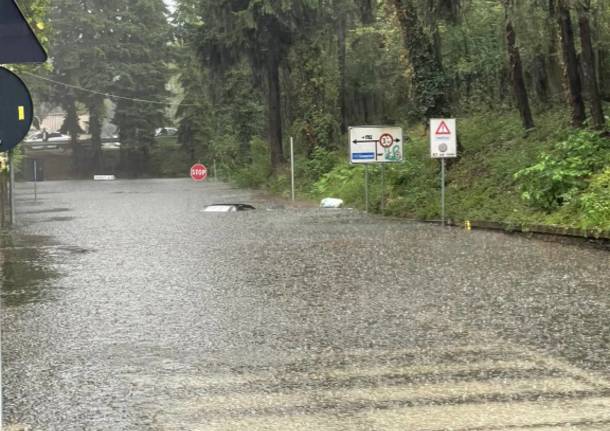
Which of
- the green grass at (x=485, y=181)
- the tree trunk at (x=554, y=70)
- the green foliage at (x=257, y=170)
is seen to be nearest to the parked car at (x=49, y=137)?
the green foliage at (x=257, y=170)

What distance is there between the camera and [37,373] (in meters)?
6.23

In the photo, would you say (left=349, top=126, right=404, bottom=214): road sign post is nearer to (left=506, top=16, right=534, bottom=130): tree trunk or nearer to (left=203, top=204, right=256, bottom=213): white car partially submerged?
(left=506, top=16, right=534, bottom=130): tree trunk

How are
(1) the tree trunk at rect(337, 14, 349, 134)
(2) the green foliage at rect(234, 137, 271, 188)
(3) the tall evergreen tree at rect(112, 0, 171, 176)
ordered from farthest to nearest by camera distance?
(3) the tall evergreen tree at rect(112, 0, 171, 176) → (2) the green foliage at rect(234, 137, 271, 188) → (1) the tree trunk at rect(337, 14, 349, 134)

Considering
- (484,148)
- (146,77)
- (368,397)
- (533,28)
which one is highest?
(146,77)

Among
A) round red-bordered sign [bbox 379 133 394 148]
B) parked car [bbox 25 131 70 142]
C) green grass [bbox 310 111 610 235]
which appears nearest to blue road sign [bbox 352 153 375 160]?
round red-bordered sign [bbox 379 133 394 148]

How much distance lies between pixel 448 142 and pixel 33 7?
10.8 metres

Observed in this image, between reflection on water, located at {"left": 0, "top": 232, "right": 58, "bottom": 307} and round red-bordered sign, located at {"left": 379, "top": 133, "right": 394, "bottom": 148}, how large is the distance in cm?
994

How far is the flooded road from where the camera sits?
5.18 m

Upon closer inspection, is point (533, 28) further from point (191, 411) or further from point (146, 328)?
point (191, 411)

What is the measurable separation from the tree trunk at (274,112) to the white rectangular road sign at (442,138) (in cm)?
1773

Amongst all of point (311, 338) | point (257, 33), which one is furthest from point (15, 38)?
point (257, 33)

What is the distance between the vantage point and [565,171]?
16.9 meters

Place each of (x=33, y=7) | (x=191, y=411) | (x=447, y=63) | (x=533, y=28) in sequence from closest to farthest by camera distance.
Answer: (x=191, y=411) → (x=533, y=28) → (x=33, y=7) → (x=447, y=63)

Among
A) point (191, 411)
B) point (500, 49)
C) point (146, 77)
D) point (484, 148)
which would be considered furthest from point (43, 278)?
point (146, 77)
